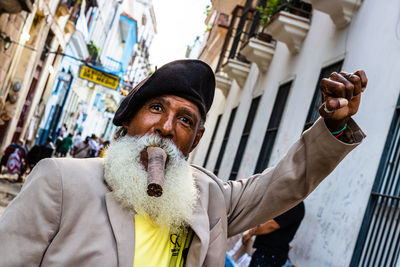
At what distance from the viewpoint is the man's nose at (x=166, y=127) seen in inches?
92.1

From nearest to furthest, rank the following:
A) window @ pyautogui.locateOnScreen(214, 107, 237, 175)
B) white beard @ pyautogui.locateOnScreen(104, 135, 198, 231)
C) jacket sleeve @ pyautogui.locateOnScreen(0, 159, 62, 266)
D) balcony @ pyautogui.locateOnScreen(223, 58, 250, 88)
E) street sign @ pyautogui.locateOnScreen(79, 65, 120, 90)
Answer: jacket sleeve @ pyautogui.locateOnScreen(0, 159, 62, 266)
white beard @ pyautogui.locateOnScreen(104, 135, 198, 231)
balcony @ pyautogui.locateOnScreen(223, 58, 250, 88)
window @ pyautogui.locateOnScreen(214, 107, 237, 175)
street sign @ pyautogui.locateOnScreen(79, 65, 120, 90)

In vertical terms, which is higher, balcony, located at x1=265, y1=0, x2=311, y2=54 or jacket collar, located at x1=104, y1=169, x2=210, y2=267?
balcony, located at x1=265, y1=0, x2=311, y2=54

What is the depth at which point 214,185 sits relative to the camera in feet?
8.35

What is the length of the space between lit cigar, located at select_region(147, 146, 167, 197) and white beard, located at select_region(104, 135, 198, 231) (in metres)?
0.06

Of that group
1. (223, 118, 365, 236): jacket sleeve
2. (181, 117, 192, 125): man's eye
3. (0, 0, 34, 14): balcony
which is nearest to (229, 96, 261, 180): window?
(0, 0, 34, 14): balcony

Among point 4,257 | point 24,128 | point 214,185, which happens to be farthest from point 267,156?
point 24,128

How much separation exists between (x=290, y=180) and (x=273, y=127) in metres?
7.26

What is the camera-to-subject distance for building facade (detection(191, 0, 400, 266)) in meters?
5.02

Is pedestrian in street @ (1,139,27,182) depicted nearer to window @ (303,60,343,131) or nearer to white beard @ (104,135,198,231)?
window @ (303,60,343,131)

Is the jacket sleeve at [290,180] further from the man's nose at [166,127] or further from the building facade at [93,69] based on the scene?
the building facade at [93,69]

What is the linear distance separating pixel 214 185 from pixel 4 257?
975 millimetres

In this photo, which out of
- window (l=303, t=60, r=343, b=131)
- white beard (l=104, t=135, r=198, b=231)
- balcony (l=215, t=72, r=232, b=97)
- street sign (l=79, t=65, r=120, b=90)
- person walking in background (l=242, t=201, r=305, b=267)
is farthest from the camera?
street sign (l=79, t=65, r=120, b=90)

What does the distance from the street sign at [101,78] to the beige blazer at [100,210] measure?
16.8 meters

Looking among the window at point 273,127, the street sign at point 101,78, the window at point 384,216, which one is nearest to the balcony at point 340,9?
the window at point 273,127
